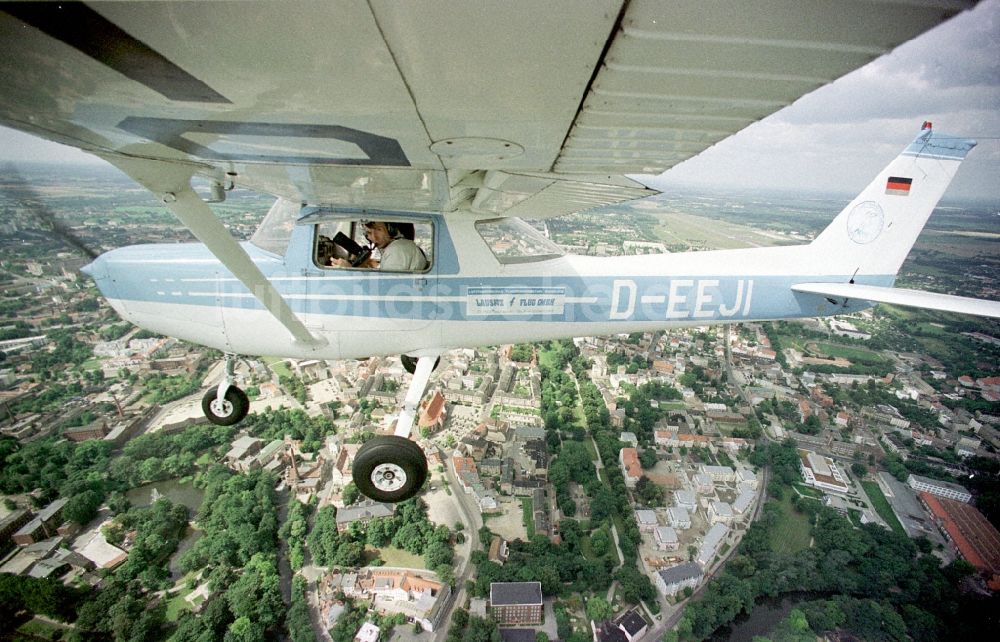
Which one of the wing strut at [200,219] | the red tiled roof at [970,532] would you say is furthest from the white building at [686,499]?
the wing strut at [200,219]

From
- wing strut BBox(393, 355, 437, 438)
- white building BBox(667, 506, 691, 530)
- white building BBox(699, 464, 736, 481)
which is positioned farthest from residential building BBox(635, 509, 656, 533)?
wing strut BBox(393, 355, 437, 438)

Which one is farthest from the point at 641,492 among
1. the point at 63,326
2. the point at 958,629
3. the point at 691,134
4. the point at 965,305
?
the point at 63,326

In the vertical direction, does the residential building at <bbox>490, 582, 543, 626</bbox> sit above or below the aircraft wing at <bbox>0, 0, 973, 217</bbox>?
below

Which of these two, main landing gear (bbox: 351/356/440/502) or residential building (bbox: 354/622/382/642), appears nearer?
main landing gear (bbox: 351/356/440/502)

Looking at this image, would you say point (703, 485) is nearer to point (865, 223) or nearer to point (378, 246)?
point (865, 223)

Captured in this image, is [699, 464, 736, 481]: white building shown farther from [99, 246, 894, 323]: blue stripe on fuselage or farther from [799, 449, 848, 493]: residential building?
[99, 246, 894, 323]: blue stripe on fuselage

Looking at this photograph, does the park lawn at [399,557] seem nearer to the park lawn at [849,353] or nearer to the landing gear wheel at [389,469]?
the landing gear wheel at [389,469]

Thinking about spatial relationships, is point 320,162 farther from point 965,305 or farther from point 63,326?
point 63,326

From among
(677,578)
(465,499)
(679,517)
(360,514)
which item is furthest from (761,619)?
(360,514)
